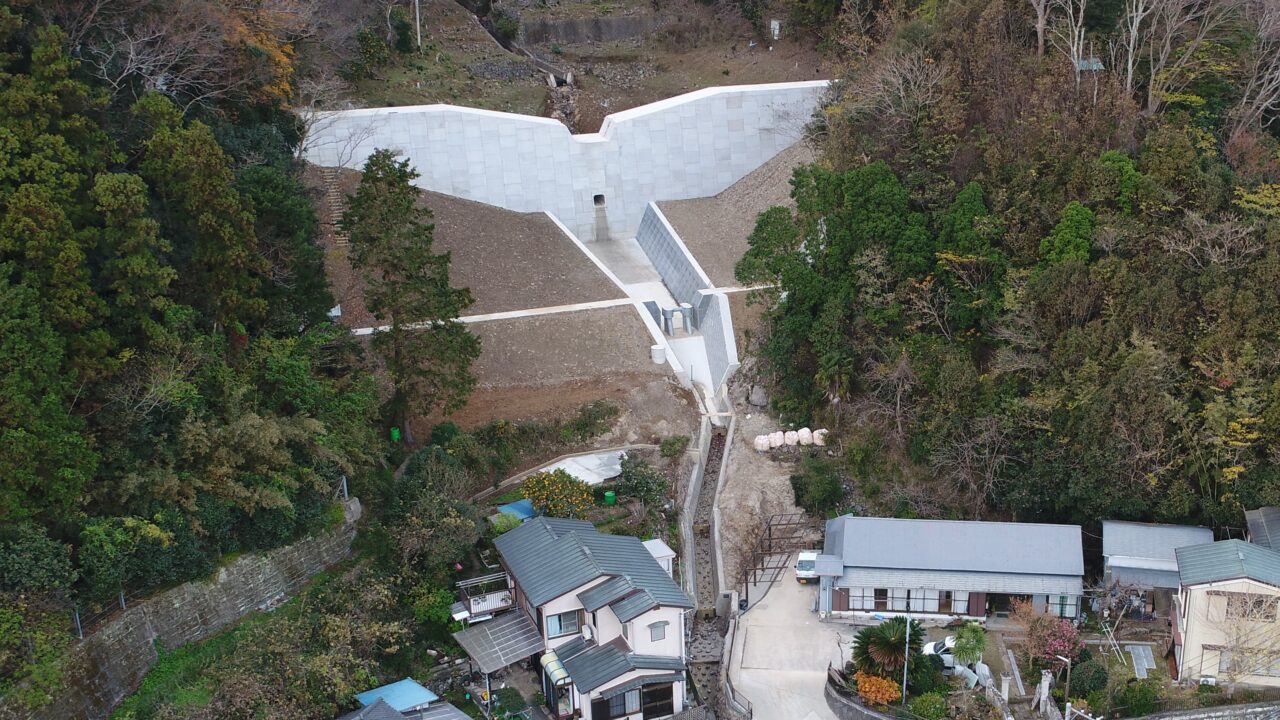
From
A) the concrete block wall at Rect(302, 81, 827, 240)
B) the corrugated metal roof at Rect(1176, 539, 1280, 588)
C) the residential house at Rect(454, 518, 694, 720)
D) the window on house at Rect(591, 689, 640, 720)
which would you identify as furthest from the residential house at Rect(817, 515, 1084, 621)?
the concrete block wall at Rect(302, 81, 827, 240)

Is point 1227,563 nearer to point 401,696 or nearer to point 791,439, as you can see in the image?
point 791,439

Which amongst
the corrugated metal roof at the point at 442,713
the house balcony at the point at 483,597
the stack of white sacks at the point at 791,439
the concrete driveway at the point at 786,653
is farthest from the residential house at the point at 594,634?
the stack of white sacks at the point at 791,439

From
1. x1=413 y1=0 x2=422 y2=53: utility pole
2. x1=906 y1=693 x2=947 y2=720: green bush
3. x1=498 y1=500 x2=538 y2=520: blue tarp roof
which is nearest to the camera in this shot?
x1=906 y1=693 x2=947 y2=720: green bush

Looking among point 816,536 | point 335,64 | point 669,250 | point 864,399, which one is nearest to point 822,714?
point 816,536

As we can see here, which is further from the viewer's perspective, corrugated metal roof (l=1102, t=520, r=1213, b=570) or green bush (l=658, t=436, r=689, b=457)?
green bush (l=658, t=436, r=689, b=457)

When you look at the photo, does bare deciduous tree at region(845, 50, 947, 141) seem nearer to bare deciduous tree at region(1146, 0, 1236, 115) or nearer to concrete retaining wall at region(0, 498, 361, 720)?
bare deciduous tree at region(1146, 0, 1236, 115)

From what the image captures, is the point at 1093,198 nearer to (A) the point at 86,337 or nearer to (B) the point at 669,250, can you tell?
(B) the point at 669,250
